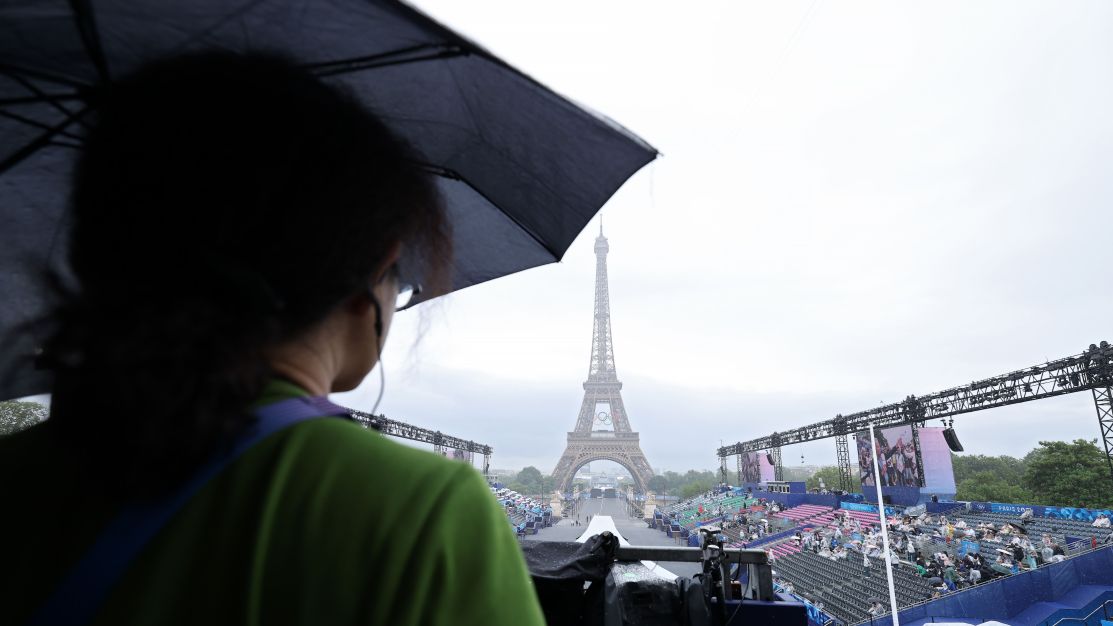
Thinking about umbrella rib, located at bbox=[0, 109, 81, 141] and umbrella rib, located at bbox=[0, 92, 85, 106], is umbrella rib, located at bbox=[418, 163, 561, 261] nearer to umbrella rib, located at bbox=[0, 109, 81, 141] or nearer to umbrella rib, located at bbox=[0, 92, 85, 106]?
umbrella rib, located at bbox=[0, 92, 85, 106]

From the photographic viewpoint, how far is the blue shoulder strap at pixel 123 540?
435 mm

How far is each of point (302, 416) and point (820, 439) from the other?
34712 mm

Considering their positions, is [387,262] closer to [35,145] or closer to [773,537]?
[35,145]

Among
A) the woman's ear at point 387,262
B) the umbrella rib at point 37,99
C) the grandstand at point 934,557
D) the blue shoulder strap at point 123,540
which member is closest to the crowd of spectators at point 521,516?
the grandstand at point 934,557

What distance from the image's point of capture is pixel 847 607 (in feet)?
47.6

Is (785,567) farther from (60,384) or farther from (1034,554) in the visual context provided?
(60,384)

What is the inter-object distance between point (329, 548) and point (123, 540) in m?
0.20

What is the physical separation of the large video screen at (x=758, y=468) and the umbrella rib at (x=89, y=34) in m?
43.0

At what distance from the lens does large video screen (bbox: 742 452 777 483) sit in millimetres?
38969

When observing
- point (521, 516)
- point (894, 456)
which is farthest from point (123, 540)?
point (521, 516)

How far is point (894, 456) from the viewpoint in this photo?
22609 millimetres

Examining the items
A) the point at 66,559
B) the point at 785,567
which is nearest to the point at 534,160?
the point at 66,559

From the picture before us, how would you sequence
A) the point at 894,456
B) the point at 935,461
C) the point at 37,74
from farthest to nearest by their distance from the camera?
the point at 894,456, the point at 935,461, the point at 37,74

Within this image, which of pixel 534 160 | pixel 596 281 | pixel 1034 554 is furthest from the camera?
pixel 596 281
